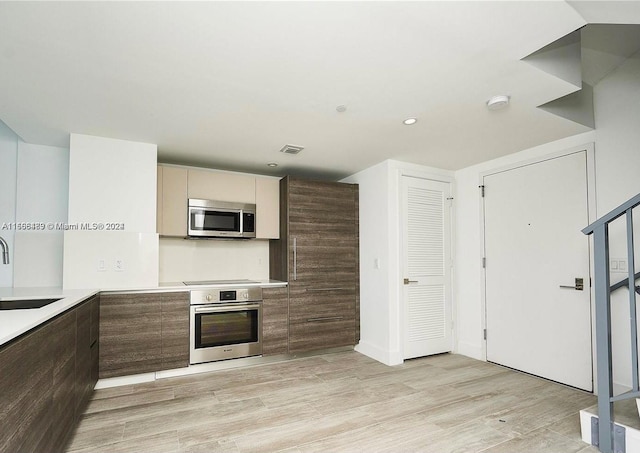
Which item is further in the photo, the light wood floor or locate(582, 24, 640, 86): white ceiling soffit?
locate(582, 24, 640, 86): white ceiling soffit

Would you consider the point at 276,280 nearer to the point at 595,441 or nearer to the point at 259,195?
the point at 259,195

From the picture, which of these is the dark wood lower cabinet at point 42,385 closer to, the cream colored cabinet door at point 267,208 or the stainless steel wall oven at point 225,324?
the stainless steel wall oven at point 225,324

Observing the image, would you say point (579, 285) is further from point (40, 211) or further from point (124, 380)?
point (40, 211)

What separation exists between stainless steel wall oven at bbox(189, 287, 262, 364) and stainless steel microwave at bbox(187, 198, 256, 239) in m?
0.68

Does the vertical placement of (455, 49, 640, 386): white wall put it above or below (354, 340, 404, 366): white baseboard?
above

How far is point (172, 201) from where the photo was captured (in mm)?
3740

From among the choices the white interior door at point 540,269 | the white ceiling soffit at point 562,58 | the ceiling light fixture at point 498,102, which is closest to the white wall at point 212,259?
the white interior door at point 540,269

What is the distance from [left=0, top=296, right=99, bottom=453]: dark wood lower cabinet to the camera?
1.26m

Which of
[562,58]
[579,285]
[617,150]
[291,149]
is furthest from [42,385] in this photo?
[617,150]

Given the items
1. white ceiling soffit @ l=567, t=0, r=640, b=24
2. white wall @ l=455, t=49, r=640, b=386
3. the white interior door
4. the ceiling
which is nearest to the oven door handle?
the ceiling

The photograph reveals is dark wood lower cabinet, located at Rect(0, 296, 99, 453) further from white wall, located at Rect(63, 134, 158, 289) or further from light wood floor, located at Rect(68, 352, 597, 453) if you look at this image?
white wall, located at Rect(63, 134, 158, 289)

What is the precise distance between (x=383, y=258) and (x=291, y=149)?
1.62m

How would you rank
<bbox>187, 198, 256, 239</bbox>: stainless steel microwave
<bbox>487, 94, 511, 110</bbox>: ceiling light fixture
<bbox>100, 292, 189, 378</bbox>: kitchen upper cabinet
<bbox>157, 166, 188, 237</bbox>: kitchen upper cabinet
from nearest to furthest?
<bbox>487, 94, 511, 110</bbox>: ceiling light fixture → <bbox>100, 292, 189, 378</bbox>: kitchen upper cabinet → <bbox>157, 166, 188, 237</bbox>: kitchen upper cabinet → <bbox>187, 198, 256, 239</bbox>: stainless steel microwave

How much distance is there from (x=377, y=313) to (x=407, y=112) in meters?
2.37
